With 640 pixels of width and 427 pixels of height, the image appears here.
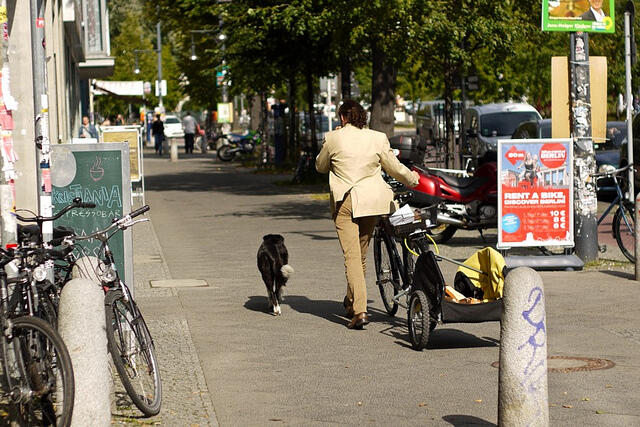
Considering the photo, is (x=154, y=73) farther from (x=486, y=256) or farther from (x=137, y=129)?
(x=486, y=256)

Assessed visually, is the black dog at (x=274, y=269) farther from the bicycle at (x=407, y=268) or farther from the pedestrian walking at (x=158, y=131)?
the pedestrian walking at (x=158, y=131)

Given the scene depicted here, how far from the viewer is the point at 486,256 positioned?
8.81 metres

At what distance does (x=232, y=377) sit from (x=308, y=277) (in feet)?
16.7

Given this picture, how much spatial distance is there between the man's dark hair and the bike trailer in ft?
4.74

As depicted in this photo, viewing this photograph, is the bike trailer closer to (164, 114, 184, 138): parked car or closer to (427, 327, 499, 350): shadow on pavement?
(427, 327, 499, 350): shadow on pavement

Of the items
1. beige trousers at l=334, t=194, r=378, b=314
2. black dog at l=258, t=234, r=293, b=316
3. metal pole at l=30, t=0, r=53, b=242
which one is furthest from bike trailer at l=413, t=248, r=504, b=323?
metal pole at l=30, t=0, r=53, b=242

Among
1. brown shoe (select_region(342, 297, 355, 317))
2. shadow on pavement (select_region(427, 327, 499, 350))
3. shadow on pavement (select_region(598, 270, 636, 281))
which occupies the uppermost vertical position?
brown shoe (select_region(342, 297, 355, 317))

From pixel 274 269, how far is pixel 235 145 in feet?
125

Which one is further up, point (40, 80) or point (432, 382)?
point (40, 80)

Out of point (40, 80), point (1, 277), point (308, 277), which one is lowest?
point (308, 277)

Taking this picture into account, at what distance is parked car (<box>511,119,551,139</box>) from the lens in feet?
80.6

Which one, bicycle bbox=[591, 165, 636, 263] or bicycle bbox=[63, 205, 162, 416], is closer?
bicycle bbox=[63, 205, 162, 416]

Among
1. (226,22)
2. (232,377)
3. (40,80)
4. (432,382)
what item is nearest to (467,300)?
(432,382)

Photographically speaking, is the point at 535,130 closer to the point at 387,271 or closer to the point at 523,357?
the point at 387,271
